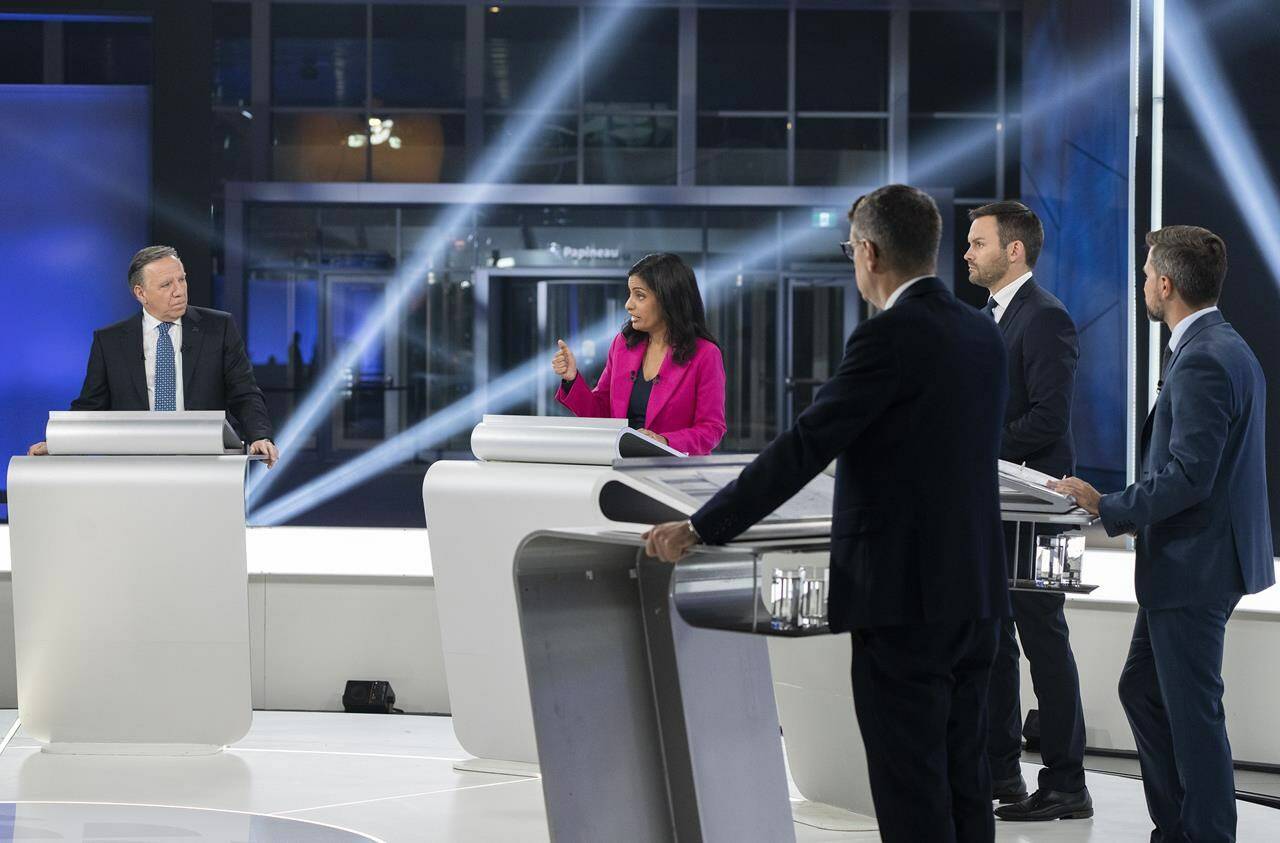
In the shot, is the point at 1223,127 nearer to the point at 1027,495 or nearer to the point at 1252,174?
the point at 1252,174

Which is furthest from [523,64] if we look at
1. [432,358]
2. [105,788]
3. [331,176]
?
[105,788]

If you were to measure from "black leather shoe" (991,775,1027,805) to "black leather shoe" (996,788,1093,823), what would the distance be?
5 cm

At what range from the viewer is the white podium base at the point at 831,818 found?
3562 millimetres

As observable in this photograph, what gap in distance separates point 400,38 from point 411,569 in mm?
10488

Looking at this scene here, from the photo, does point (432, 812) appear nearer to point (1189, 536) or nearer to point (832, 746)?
point (832, 746)

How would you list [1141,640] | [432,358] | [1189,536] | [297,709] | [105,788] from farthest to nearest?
1. [432,358]
2. [297,709]
3. [105,788]
4. [1141,640]
5. [1189,536]

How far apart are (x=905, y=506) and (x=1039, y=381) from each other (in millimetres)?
1591

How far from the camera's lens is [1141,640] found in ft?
10.9

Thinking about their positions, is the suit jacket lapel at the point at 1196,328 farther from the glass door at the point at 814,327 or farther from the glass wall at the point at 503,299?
the glass door at the point at 814,327

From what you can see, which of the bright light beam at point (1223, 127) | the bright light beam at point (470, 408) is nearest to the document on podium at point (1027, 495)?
the bright light beam at point (1223, 127)

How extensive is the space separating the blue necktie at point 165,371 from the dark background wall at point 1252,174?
13.0ft

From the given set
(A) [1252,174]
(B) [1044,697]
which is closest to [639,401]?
(B) [1044,697]

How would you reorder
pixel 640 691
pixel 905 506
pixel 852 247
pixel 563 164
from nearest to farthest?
1. pixel 905 506
2. pixel 852 247
3. pixel 640 691
4. pixel 563 164

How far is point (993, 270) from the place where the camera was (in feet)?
12.6
